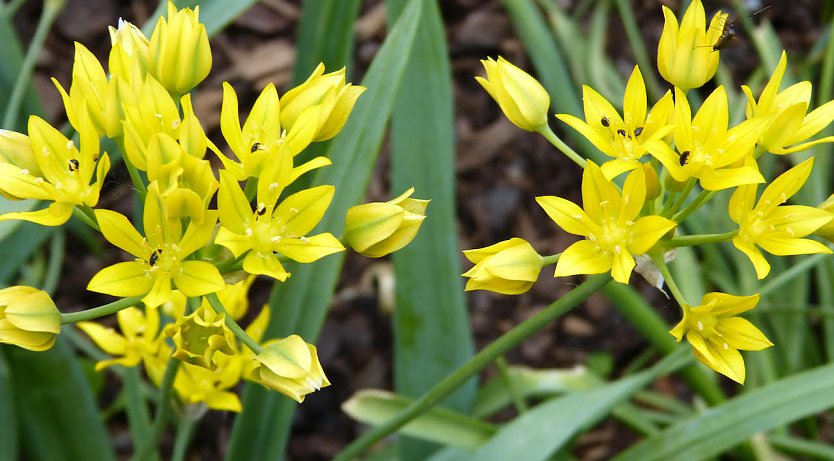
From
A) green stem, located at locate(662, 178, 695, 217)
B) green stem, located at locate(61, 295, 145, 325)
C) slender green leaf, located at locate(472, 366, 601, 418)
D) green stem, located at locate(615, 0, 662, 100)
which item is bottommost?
green stem, located at locate(61, 295, 145, 325)

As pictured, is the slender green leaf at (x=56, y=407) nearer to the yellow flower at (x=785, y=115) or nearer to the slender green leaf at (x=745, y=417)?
the slender green leaf at (x=745, y=417)

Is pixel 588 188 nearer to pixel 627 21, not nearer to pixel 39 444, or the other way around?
pixel 39 444

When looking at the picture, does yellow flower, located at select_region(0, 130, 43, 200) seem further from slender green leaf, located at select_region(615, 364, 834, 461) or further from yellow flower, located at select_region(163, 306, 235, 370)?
slender green leaf, located at select_region(615, 364, 834, 461)

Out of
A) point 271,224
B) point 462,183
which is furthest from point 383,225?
point 462,183

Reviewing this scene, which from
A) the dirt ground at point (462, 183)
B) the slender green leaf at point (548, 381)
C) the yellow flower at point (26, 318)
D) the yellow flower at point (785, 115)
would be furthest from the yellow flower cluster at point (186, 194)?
the dirt ground at point (462, 183)

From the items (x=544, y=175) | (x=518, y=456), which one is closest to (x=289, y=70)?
(x=544, y=175)

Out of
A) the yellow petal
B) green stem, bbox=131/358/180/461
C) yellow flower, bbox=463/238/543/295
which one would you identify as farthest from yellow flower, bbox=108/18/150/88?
yellow flower, bbox=463/238/543/295
